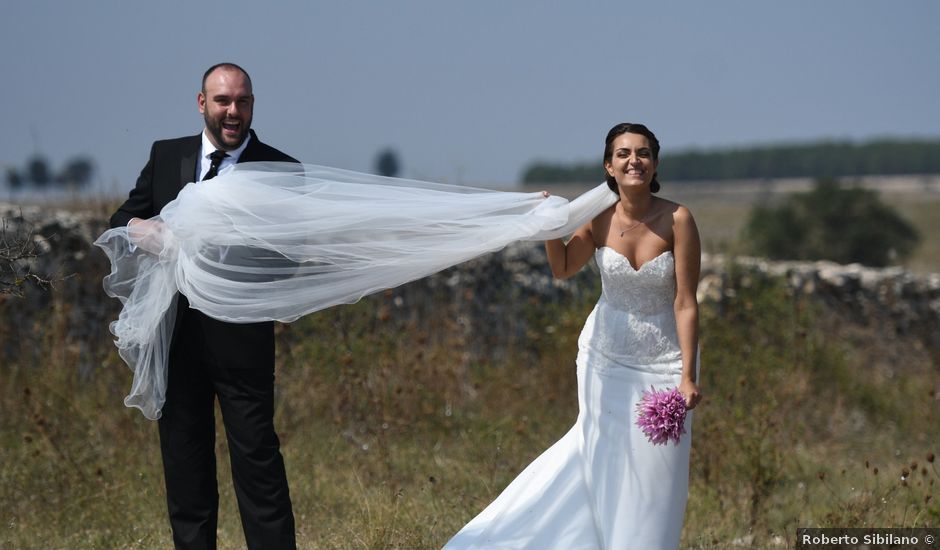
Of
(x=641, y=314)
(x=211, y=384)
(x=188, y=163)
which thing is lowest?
(x=211, y=384)

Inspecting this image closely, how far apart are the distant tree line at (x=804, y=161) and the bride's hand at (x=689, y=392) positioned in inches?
4075

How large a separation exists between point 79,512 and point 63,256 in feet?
9.32

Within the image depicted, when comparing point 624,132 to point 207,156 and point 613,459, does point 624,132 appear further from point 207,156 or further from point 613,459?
point 207,156

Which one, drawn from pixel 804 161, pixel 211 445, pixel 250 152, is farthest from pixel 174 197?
pixel 804 161

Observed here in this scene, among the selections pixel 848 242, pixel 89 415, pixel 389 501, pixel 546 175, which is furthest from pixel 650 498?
pixel 546 175

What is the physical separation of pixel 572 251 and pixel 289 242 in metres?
1.31

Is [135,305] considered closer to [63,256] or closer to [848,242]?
[63,256]

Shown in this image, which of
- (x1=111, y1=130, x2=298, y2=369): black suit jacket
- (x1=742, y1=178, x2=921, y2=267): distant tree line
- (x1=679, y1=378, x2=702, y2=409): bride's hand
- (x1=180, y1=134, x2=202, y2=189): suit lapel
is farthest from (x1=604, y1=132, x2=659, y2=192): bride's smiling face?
(x1=742, y1=178, x2=921, y2=267): distant tree line

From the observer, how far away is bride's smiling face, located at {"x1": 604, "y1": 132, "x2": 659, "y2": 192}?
4.70 metres

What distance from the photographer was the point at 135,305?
466 cm

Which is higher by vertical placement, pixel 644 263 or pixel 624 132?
pixel 624 132

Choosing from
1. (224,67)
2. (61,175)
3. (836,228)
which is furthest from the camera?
(836,228)

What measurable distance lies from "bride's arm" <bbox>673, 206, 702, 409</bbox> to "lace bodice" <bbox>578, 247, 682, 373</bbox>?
88 mm

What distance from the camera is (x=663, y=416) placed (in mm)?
4609
